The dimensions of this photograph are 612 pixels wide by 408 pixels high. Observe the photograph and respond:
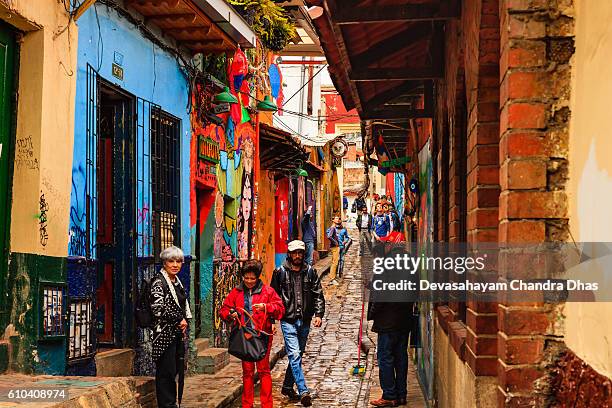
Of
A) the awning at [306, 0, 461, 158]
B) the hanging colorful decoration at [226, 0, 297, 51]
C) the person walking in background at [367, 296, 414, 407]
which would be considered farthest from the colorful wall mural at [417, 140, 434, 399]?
the hanging colorful decoration at [226, 0, 297, 51]

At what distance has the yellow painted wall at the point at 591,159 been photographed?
2936 millimetres

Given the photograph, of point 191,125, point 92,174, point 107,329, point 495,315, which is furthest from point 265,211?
point 495,315

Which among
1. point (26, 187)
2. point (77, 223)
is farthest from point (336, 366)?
point (26, 187)

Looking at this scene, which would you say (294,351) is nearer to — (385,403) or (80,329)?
(385,403)

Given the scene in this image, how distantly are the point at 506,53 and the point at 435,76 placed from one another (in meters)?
4.54

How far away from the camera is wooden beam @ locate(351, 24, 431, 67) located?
8484mm

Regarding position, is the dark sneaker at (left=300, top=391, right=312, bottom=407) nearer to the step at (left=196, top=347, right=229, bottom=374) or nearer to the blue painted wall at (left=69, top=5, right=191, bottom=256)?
the step at (left=196, top=347, right=229, bottom=374)

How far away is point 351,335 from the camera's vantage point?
55.0 ft

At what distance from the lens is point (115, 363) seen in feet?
30.8

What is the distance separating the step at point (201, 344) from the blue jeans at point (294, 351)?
2288 millimetres

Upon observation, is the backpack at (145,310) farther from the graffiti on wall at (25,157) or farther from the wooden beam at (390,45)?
the wooden beam at (390,45)

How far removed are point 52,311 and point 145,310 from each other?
987 millimetres

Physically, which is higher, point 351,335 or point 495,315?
point 495,315

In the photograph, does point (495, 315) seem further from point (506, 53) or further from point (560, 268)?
point (506, 53)
